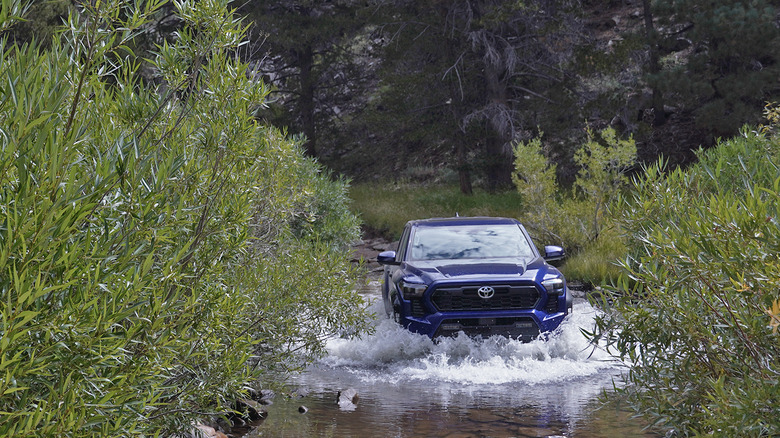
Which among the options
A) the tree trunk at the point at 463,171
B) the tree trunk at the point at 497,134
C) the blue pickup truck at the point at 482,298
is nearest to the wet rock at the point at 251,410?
the blue pickup truck at the point at 482,298

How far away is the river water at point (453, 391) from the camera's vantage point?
24.1 feet

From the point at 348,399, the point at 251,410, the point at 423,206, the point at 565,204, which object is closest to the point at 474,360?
the point at 348,399

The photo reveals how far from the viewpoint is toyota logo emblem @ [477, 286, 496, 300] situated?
9.50m

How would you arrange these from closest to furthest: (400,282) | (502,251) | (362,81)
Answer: (400,282) < (502,251) < (362,81)

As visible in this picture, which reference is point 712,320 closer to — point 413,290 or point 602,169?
point 413,290

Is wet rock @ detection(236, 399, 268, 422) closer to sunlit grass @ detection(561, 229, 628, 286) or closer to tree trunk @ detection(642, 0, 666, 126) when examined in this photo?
sunlit grass @ detection(561, 229, 628, 286)

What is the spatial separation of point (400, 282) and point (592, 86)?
21367mm

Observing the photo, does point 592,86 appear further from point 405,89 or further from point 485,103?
point 405,89

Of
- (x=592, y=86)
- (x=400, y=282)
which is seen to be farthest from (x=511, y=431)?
(x=592, y=86)

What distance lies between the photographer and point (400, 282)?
9922mm

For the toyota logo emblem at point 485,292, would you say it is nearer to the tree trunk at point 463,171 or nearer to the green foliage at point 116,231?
the green foliage at point 116,231

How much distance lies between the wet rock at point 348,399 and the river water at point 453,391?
3 cm

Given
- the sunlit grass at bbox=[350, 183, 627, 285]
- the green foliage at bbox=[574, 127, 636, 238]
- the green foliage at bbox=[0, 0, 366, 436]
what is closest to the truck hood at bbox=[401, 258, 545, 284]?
the green foliage at bbox=[0, 0, 366, 436]

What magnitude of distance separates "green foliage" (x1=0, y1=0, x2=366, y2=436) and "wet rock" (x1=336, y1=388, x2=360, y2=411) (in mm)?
1795
